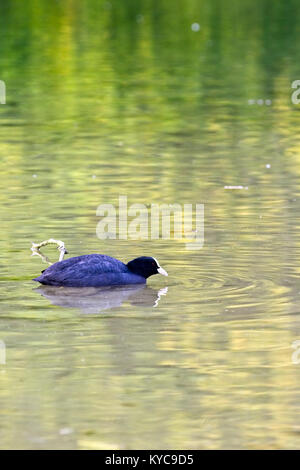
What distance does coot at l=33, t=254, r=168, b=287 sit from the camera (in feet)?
32.0

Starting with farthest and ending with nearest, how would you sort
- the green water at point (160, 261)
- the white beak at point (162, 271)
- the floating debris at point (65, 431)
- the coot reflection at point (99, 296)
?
the white beak at point (162, 271)
the coot reflection at point (99, 296)
the green water at point (160, 261)
the floating debris at point (65, 431)

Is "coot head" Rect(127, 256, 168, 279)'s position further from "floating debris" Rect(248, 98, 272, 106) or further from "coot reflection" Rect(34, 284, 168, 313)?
"floating debris" Rect(248, 98, 272, 106)

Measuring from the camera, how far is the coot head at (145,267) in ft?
32.3

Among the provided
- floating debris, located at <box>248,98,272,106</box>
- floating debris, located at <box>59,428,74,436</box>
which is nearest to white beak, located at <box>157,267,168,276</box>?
floating debris, located at <box>59,428,74,436</box>

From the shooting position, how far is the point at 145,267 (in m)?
9.91

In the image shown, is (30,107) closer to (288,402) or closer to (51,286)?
(51,286)

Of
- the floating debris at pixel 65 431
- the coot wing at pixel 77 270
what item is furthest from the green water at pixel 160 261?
the coot wing at pixel 77 270

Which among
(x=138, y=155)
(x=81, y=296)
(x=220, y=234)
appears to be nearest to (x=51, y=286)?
(x=81, y=296)

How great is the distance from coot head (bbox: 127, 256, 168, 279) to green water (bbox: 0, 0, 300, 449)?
15 cm

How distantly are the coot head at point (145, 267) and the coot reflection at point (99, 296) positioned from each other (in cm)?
12

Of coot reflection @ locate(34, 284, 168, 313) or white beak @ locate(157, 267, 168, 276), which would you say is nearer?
coot reflection @ locate(34, 284, 168, 313)

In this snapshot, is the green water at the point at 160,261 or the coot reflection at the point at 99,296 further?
the coot reflection at the point at 99,296

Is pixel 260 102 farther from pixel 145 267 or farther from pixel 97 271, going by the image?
pixel 97 271

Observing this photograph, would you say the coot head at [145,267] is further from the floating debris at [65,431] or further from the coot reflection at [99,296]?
the floating debris at [65,431]
